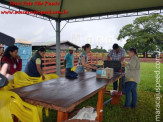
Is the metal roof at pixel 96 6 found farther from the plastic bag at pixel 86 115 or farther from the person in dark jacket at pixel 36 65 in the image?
the plastic bag at pixel 86 115

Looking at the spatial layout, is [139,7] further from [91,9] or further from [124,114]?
[124,114]

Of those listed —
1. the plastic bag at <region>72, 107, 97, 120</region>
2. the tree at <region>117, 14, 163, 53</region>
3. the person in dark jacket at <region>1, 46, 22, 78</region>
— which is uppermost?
the tree at <region>117, 14, 163, 53</region>

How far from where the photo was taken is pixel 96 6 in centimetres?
543

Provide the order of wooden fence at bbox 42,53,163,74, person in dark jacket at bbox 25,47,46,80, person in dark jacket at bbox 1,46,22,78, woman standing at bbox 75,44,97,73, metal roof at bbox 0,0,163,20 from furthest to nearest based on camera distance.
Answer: wooden fence at bbox 42,53,163,74 → metal roof at bbox 0,0,163,20 → woman standing at bbox 75,44,97,73 → person in dark jacket at bbox 25,47,46,80 → person in dark jacket at bbox 1,46,22,78

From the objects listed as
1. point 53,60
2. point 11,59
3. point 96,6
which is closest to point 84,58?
point 11,59

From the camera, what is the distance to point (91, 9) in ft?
18.8

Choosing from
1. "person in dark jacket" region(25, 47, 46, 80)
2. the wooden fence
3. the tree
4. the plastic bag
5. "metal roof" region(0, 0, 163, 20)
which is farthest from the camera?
the tree

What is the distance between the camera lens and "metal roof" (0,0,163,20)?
→ 195 inches

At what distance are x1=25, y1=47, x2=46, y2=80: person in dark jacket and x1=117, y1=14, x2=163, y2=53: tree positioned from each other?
3015cm

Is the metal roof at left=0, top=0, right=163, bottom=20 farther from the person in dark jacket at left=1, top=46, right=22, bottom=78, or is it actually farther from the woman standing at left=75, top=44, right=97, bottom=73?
the person in dark jacket at left=1, top=46, right=22, bottom=78

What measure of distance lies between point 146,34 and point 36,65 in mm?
31509

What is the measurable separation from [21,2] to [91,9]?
2.49 meters

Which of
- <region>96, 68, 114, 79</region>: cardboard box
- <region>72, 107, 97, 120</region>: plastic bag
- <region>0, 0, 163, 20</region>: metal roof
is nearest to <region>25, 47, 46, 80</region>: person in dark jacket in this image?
<region>96, 68, 114, 79</region>: cardboard box

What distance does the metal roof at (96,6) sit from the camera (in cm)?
496
